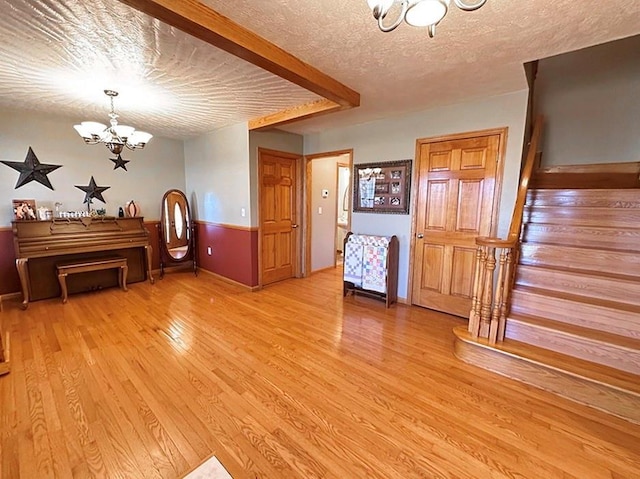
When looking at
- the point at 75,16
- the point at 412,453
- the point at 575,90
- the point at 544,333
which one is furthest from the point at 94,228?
the point at 575,90

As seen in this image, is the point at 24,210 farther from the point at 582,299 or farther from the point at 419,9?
the point at 582,299

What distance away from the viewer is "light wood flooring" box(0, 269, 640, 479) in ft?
4.82

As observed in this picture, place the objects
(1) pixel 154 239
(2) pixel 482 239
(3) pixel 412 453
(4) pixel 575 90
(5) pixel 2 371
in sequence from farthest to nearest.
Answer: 1. (1) pixel 154 239
2. (4) pixel 575 90
3. (2) pixel 482 239
4. (5) pixel 2 371
5. (3) pixel 412 453

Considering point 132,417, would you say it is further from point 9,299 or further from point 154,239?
point 154,239

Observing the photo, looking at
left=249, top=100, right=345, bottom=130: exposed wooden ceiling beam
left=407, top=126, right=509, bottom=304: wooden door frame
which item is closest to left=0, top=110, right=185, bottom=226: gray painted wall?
left=249, top=100, right=345, bottom=130: exposed wooden ceiling beam

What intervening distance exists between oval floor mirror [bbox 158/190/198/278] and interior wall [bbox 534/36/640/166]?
5613 mm

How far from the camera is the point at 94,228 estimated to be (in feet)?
12.9

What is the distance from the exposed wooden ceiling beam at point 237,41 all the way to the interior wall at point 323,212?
91.7 inches

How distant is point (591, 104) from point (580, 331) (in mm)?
3389

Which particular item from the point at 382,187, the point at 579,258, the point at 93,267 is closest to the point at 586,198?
the point at 579,258

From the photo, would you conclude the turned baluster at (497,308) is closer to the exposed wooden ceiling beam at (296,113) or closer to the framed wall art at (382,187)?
the framed wall art at (382,187)

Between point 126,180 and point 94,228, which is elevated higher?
point 126,180

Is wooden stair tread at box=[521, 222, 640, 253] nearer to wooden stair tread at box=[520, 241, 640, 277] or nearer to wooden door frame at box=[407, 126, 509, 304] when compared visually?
wooden stair tread at box=[520, 241, 640, 277]

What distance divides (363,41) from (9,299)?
16.1 ft
